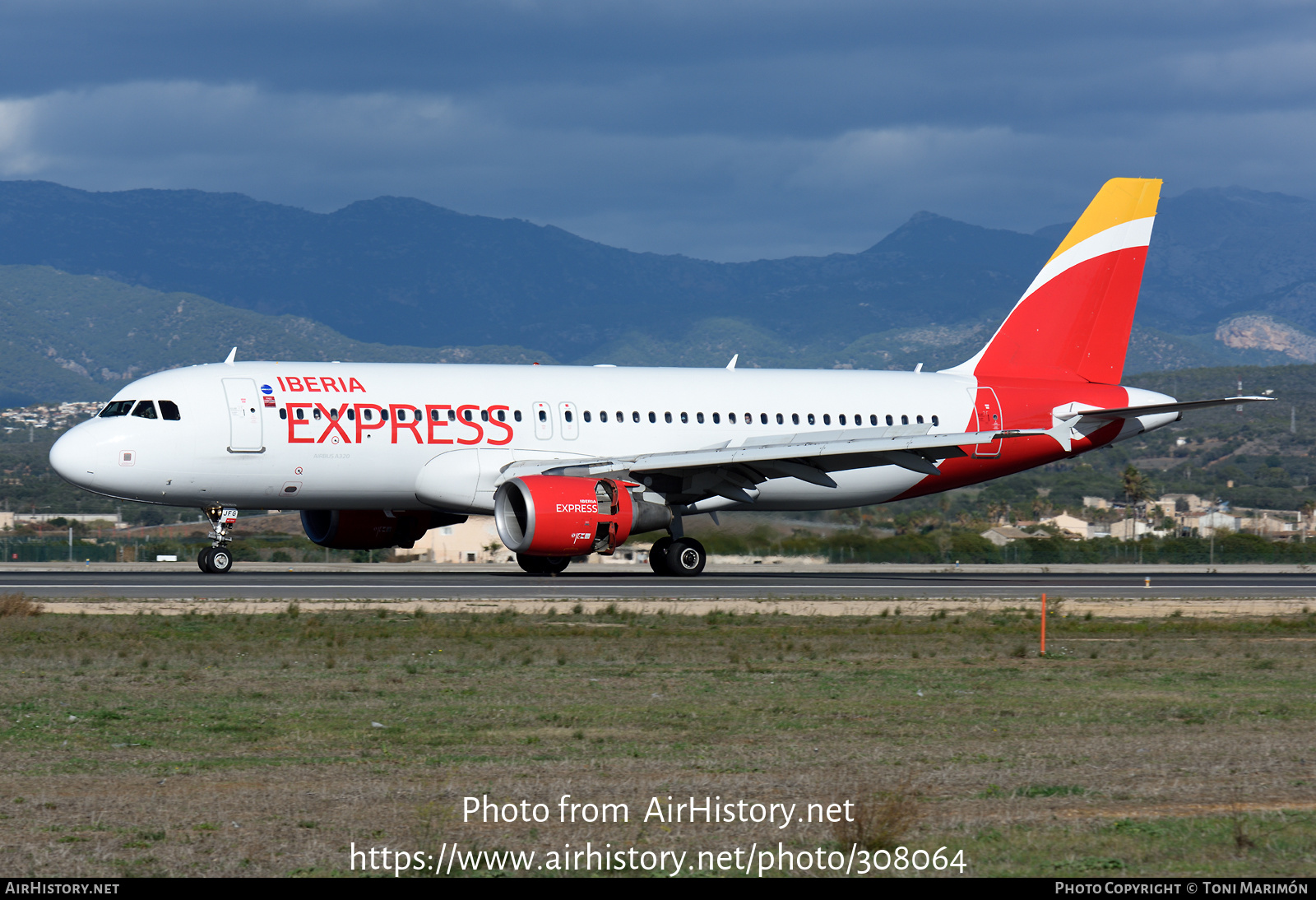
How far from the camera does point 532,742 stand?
11859 millimetres

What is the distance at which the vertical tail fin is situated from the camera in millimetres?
38500

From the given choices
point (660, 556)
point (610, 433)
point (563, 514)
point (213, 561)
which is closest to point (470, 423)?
point (610, 433)

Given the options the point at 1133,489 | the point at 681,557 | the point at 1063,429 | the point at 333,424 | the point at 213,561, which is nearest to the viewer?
the point at 333,424

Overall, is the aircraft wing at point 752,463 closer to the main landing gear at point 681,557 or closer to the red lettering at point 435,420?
the main landing gear at point 681,557

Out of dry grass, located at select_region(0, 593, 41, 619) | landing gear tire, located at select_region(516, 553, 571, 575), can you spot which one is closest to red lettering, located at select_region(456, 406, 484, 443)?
landing gear tire, located at select_region(516, 553, 571, 575)

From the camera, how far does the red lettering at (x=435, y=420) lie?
31.0 meters

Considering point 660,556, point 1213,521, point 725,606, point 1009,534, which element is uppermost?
point 660,556

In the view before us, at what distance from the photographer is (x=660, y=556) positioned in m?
34.0

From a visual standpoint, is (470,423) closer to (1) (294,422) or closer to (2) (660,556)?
(1) (294,422)

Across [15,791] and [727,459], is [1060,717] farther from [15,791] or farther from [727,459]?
[727,459]

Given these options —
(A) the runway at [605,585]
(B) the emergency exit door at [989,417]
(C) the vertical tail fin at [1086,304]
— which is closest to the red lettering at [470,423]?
(A) the runway at [605,585]

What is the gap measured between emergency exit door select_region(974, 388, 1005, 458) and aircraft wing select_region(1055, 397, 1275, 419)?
5.08 ft

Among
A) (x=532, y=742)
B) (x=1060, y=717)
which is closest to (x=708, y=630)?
(x=1060, y=717)

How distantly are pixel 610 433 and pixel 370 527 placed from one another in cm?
570
